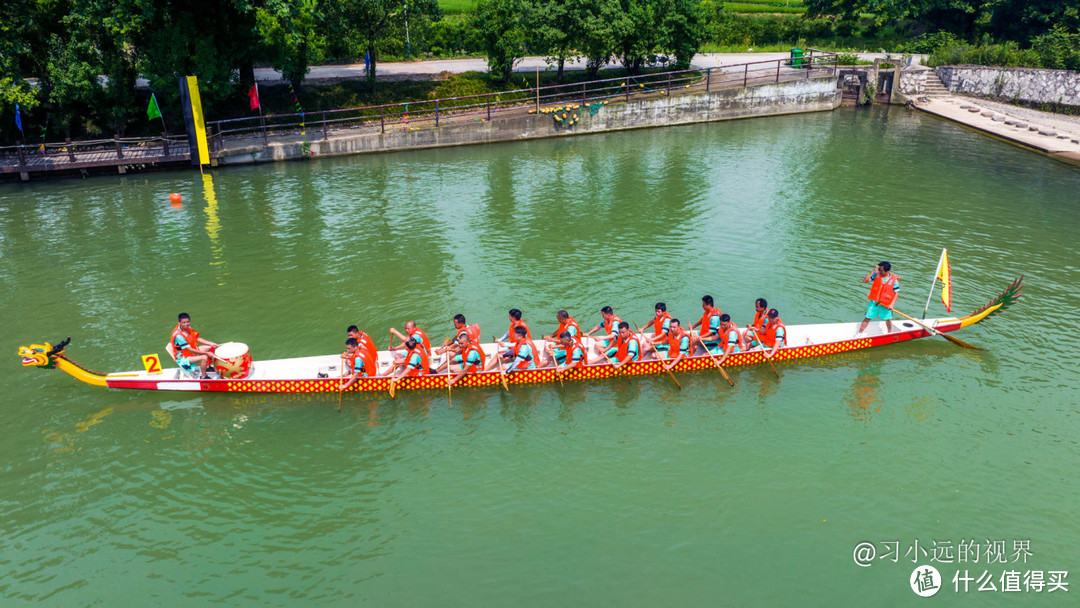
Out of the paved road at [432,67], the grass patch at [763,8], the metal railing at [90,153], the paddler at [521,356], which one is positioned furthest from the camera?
the grass patch at [763,8]

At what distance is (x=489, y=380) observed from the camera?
14.3 meters

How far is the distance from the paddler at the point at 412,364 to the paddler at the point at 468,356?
57 centimetres

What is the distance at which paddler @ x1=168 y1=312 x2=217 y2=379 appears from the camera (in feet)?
45.1

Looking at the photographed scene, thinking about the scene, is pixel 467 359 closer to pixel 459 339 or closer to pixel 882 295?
pixel 459 339

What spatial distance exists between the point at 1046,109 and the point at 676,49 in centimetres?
1940

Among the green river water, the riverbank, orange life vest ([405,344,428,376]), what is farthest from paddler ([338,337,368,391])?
the riverbank

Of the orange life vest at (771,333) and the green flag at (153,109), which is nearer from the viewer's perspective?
the orange life vest at (771,333)

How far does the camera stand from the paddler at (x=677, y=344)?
14.5m

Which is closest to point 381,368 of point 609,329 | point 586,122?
point 609,329

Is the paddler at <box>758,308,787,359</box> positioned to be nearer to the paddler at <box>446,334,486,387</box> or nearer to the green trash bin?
the paddler at <box>446,334,486,387</box>

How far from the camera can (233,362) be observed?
13828 millimetres

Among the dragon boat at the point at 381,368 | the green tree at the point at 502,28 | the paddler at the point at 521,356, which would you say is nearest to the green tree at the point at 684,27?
the green tree at the point at 502,28

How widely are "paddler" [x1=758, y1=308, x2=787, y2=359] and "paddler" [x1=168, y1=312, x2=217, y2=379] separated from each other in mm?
11465

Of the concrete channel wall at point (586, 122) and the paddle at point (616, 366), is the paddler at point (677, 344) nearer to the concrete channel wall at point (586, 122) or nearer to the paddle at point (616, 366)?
the paddle at point (616, 366)
